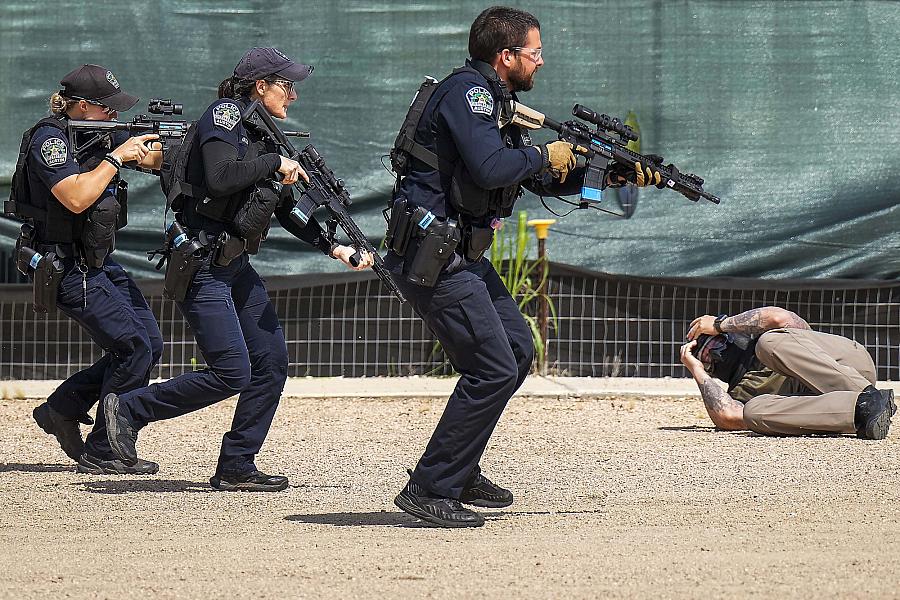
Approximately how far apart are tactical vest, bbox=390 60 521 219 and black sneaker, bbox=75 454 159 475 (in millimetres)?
2047

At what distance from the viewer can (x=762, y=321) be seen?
24.7ft

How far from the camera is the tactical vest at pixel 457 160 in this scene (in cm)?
499

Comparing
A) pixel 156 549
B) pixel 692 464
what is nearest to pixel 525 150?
pixel 156 549

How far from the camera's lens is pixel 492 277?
209 inches

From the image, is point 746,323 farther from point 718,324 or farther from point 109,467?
point 109,467

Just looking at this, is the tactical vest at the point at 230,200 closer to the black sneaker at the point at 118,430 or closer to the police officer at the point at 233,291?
the police officer at the point at 233,291

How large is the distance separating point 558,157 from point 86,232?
225 cm

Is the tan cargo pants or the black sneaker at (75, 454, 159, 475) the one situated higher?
the tan cargo pants

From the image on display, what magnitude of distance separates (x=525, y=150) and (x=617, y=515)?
55.3 inches

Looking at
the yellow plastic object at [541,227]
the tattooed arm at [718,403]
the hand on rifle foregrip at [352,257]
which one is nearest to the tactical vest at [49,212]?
the hand on rifle foregrip at [352,257]

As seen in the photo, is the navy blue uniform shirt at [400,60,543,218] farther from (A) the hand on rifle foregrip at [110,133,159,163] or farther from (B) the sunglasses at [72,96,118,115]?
(B) the sunglasses at [72,96,118,115]

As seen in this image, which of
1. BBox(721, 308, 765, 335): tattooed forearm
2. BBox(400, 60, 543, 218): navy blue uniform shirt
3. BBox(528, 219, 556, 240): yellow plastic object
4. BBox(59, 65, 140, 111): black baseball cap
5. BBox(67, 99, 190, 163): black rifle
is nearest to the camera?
BBox(400, 60, 543, 218): navy blue uniform shirt

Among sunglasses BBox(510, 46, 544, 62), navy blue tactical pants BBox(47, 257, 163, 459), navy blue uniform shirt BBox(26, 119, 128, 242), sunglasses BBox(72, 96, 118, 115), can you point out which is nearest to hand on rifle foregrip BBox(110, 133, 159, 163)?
navy blue uniform shirt BBox(26, 119, 128, 242)

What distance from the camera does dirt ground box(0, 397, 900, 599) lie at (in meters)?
4.18
